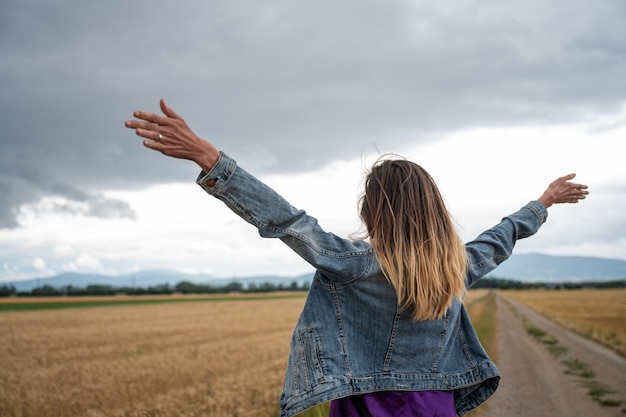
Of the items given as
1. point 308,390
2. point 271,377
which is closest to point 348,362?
point 308,390

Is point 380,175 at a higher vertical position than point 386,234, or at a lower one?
higher

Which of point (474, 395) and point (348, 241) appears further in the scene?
point (474, 395)

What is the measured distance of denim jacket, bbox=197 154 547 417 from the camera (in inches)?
84.7

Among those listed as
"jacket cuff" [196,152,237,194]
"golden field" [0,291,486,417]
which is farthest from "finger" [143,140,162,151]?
"golden field" [0,291,486,417]

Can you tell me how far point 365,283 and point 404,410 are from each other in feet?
1.90

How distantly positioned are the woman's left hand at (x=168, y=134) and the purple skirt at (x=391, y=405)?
1233 mm

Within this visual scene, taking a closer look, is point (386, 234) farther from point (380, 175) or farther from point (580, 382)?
point (580, 382)

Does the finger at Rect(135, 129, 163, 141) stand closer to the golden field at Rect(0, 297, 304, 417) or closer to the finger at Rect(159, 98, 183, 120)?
the finger at Rect(159, 98, 183, 120)

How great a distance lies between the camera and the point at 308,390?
2.27 meters

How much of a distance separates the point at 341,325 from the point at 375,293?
19 centimetres

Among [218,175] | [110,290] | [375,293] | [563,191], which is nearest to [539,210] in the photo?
[563,191]

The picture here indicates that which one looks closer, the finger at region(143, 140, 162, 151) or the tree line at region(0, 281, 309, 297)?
the finger at region(143, 140, 162, 151)

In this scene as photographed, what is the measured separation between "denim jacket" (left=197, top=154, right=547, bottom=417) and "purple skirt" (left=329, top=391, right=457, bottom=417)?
1.5 inches

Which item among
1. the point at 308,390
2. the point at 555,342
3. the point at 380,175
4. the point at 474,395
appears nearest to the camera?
the point at 308,390
